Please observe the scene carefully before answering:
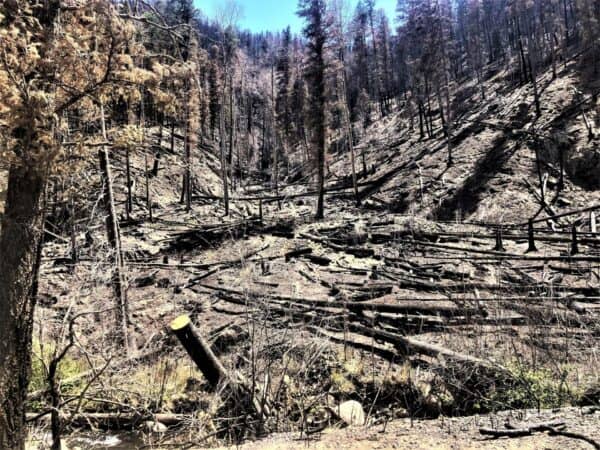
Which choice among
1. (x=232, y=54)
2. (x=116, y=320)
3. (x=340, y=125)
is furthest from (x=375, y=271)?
(x=340, y=125)

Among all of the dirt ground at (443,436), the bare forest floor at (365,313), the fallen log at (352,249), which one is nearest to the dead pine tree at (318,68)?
the bare forest floor at (365,313)

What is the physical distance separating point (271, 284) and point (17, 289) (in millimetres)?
9310

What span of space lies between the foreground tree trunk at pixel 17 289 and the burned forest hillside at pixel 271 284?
2cm

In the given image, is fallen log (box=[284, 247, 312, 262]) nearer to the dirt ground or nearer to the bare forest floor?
the bare forest floor

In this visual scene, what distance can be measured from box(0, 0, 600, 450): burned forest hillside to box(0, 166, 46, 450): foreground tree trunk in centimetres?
2

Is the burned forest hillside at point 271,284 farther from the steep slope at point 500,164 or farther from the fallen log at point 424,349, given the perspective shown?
the steep slope at point 500,164

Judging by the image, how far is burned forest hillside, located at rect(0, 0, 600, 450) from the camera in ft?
14.8

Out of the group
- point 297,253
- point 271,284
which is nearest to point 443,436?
point 271,284

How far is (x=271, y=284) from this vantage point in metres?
13.5

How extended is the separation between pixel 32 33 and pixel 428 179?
29499mm

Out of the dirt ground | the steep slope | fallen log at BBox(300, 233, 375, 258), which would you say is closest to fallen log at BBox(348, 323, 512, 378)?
the dirt ground

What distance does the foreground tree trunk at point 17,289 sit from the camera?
14.1ft

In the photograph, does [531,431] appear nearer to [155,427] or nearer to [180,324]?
[180,324]

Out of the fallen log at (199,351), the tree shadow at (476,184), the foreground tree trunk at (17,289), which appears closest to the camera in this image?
the foreground tree trunk at (17,289)
